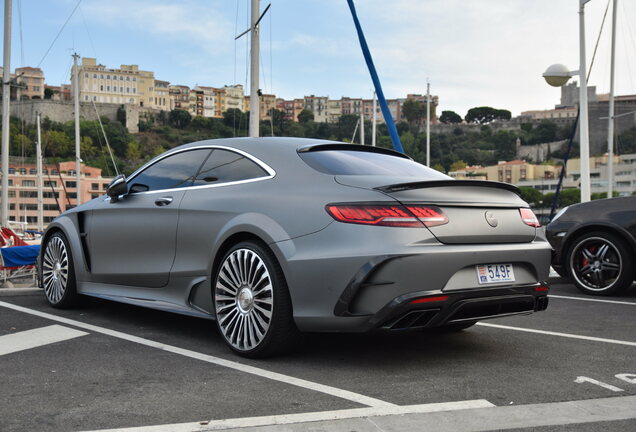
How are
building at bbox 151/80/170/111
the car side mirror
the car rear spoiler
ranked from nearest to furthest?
the car rear spoiler < the car side mirror < building at bbox 151/80/170/111

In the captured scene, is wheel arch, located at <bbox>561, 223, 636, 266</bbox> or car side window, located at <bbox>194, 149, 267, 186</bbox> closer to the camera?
car side window, located at <bbox>194, 149, 267, 186</bbox>

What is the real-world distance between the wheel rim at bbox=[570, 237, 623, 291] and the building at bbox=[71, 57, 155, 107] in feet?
524

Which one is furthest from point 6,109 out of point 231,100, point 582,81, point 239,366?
point 231,100

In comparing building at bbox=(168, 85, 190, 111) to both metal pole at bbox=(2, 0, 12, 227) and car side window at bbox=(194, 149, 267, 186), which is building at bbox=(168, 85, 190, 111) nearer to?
metal pole at bbox=(2, 0, 12, 227)

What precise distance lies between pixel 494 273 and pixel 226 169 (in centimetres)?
194

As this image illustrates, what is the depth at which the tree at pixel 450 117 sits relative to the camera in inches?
7687

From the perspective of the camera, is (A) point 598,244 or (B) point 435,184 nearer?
(B) point 435,184

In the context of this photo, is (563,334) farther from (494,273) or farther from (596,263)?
(596,263)

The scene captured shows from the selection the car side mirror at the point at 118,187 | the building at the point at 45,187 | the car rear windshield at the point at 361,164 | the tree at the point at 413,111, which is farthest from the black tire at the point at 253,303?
the tree at the point at 413,111

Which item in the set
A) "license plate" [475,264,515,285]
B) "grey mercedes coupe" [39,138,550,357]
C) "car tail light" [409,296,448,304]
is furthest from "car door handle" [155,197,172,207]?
"license plate" [475,264,515,285]

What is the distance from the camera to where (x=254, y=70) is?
1591cm

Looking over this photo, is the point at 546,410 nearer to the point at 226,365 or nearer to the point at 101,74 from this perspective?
the point at 226,365

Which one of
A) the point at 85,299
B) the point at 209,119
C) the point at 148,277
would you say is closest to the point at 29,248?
the point at 85,299

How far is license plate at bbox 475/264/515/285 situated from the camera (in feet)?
13.0
